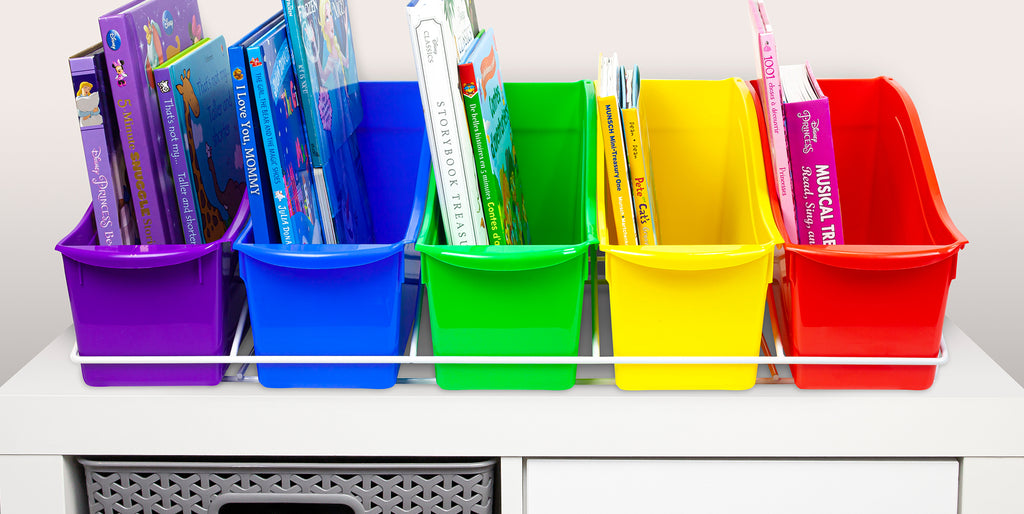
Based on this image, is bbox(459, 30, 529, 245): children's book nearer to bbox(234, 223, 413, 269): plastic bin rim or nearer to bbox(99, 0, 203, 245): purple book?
bbox(234, 223, 413, 269): plastic bin rim

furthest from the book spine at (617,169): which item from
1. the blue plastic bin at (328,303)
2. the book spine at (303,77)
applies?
the book spine at (303,77)

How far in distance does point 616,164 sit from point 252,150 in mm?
424

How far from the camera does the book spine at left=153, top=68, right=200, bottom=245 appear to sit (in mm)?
1068

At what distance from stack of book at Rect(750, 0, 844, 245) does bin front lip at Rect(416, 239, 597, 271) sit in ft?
0.91

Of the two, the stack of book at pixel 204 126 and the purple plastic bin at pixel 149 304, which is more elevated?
the stack of book at pixel 204 126

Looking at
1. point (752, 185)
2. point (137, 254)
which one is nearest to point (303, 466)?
point (137, 254)

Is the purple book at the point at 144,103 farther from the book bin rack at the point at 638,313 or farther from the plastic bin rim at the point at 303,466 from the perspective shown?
the plastic bin rim at the point at 303,466

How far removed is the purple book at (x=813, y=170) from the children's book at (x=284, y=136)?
599 millimetres

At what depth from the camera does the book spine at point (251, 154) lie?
1.00 meters

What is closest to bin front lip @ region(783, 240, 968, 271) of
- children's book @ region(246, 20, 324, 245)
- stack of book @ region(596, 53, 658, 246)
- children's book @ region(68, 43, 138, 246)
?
stack of book @ region(596, 53, 658, 246)

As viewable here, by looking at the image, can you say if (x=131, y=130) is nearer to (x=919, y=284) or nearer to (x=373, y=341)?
(x=373, y=341)

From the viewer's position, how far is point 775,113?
109 cm

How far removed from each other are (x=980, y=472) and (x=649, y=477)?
395 millimetres

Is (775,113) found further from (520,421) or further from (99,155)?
(99,155)
